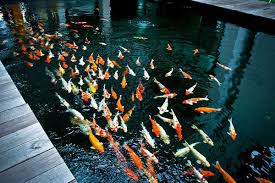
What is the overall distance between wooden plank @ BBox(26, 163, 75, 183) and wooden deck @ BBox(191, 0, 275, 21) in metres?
9.56

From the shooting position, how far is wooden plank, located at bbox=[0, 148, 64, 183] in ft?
8.79

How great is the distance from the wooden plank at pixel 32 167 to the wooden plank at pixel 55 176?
52 mm

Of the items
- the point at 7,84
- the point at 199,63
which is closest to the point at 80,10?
the point at 199,63

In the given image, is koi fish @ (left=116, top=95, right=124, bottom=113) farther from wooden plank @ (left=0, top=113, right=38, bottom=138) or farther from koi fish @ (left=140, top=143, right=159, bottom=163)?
→ wooden plank @ (left=0, top=113, right=38, bottom=138)

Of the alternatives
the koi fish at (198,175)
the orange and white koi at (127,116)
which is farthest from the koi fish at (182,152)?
the orange and white koi at (127,116)

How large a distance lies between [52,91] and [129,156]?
8.86ft

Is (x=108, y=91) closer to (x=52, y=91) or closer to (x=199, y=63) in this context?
(x=52, y=91)

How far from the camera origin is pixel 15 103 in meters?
3.84

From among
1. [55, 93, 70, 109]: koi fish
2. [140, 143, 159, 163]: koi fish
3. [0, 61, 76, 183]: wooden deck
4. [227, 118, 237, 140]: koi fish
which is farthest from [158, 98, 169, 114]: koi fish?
[0, 61, 76, 183]: wooden deck

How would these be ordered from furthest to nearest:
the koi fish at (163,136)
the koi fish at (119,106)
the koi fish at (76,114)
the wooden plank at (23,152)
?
the koi fish at (119,106) < the koi fish at (76,114) < the koi fish at (163,136) < the wooden plank at (23,152)

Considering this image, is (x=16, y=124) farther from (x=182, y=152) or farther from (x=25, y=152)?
(x=182, y=152)

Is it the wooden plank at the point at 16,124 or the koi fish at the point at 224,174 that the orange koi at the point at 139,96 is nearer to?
the koi fish at the point at 224,174

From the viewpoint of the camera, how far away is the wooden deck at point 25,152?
8.87 feet

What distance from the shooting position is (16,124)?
340cm
